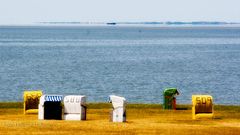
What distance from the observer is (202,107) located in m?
51.5

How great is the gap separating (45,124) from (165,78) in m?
85.9

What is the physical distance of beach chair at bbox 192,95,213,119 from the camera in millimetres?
51125

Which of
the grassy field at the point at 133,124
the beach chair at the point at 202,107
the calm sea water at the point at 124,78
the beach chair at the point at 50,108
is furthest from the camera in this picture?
the calm sea water at the point at 124,78

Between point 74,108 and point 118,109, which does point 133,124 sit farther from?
point 74,108

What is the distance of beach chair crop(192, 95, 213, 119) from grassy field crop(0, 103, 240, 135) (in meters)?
0.58

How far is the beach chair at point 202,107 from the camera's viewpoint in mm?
51125

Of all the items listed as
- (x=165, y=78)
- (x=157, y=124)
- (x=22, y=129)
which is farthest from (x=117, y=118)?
(x=165, y=78)

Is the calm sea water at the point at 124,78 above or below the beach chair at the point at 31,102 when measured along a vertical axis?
above

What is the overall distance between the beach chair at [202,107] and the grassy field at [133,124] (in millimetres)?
584

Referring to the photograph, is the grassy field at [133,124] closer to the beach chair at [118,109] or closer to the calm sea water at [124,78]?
the beach chair at [118,109]

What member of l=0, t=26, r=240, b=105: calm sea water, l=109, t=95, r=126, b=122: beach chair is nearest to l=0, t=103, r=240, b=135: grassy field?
l=109, t=95, r=126, b=122: beach chair

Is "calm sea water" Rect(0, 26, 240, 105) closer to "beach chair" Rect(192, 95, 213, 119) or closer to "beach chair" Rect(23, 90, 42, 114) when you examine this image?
"beach chair" Rect(23, 90, 42, 114)

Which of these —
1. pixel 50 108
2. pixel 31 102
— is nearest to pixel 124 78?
pixel 31 102

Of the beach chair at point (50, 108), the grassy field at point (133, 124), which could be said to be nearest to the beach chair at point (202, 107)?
the grassy field at point (133, 124)
